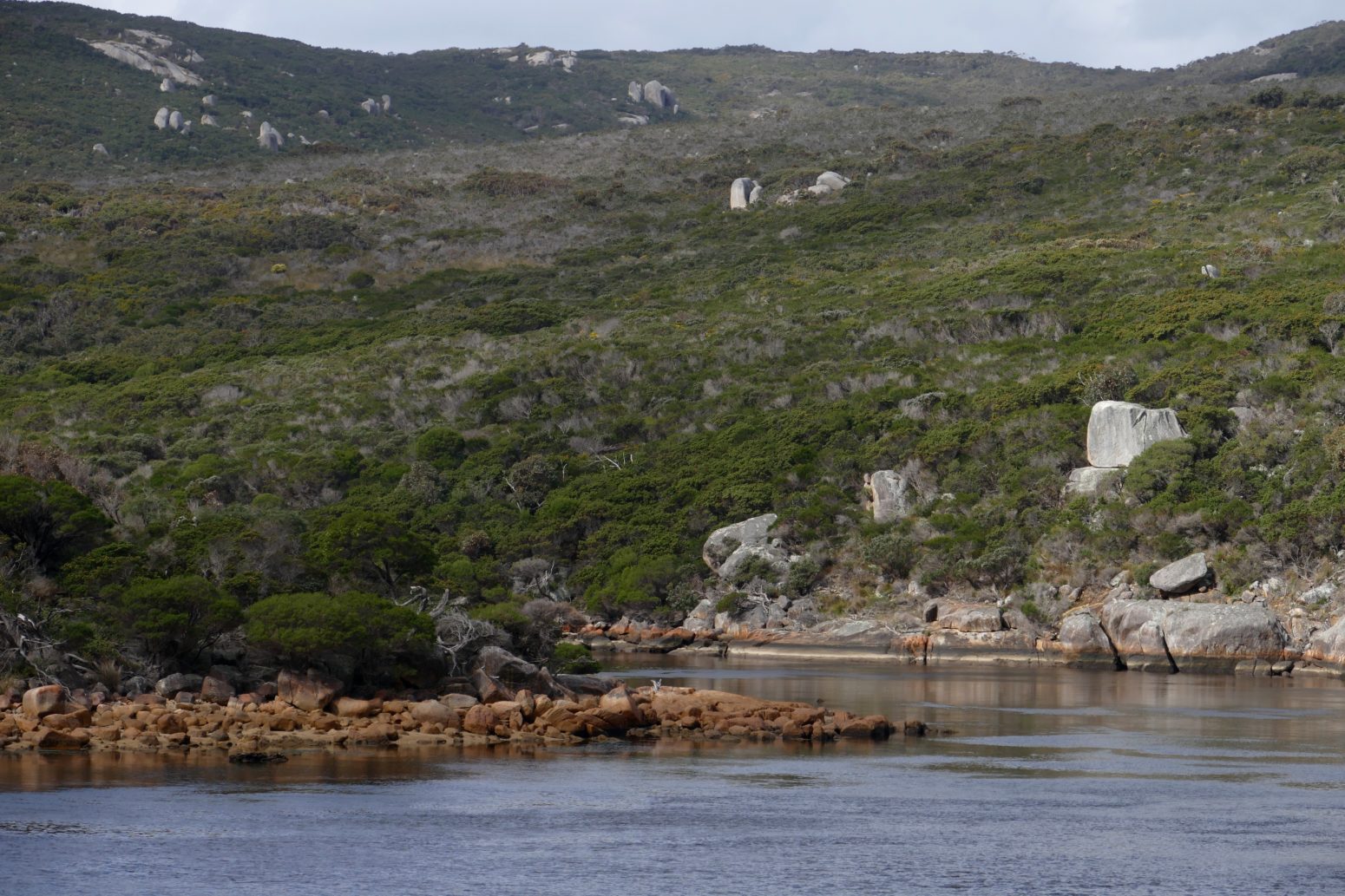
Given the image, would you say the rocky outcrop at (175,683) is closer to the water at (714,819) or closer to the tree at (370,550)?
the water at (714,819)

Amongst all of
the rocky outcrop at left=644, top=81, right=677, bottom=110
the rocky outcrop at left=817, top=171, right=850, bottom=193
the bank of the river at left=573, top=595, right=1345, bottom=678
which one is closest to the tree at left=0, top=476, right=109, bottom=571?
the bank of the river at left=573, top=595, right=1345, bottom=678

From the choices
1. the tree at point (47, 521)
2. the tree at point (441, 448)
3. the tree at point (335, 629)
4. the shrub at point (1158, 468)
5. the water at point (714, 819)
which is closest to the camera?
the water at point (714, 819)

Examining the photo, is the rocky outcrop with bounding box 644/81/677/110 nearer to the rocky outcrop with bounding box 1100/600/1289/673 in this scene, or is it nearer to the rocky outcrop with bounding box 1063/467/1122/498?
the rocky outcrop with bounding box 1063/467/1122/498

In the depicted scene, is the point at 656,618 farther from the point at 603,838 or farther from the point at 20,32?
the point at 20,32

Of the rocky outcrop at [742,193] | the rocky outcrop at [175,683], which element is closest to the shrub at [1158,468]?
the rocky outcrop at [175,683]

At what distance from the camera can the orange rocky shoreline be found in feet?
92.4

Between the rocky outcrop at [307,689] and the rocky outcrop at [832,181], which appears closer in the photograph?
the rocky outcrop at [307,689]

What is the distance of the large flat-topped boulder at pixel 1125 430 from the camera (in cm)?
5741

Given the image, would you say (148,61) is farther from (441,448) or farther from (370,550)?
(370,550)

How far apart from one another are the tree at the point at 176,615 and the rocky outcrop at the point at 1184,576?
102ft

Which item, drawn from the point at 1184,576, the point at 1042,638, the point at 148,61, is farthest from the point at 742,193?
the point at 148,61

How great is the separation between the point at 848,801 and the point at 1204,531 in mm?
32155

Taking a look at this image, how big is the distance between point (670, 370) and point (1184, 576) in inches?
1412

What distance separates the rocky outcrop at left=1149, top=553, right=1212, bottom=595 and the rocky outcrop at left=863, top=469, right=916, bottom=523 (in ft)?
42.0
